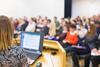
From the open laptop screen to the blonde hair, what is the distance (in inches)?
55.0

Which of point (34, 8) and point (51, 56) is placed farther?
point (34, 8)

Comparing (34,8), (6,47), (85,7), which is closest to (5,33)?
(6,47)

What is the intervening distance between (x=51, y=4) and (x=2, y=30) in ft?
40.3

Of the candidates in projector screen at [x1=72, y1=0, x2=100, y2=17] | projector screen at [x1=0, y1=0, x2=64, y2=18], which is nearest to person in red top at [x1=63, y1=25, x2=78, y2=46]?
projector screen at [x1=0, y1=0, x2=64, y2=18]

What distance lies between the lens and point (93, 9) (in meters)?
14.5

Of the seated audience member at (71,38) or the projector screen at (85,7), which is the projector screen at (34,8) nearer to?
the projector screen at (85,7)

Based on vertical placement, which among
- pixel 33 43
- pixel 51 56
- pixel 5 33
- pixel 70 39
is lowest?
pixel 70 39

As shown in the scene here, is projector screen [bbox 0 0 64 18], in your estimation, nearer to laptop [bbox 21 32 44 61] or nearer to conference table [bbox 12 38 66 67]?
conference table [bbox 12 38 66 67]

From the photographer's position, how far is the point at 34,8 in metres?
14.2

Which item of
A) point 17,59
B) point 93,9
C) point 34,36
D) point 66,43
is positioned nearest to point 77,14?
point 93,9

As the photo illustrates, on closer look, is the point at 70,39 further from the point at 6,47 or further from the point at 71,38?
the point at 6,47

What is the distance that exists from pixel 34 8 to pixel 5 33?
40.3 feet

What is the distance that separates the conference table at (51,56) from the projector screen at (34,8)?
10.3 metres

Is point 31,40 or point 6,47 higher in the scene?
point 6,47
